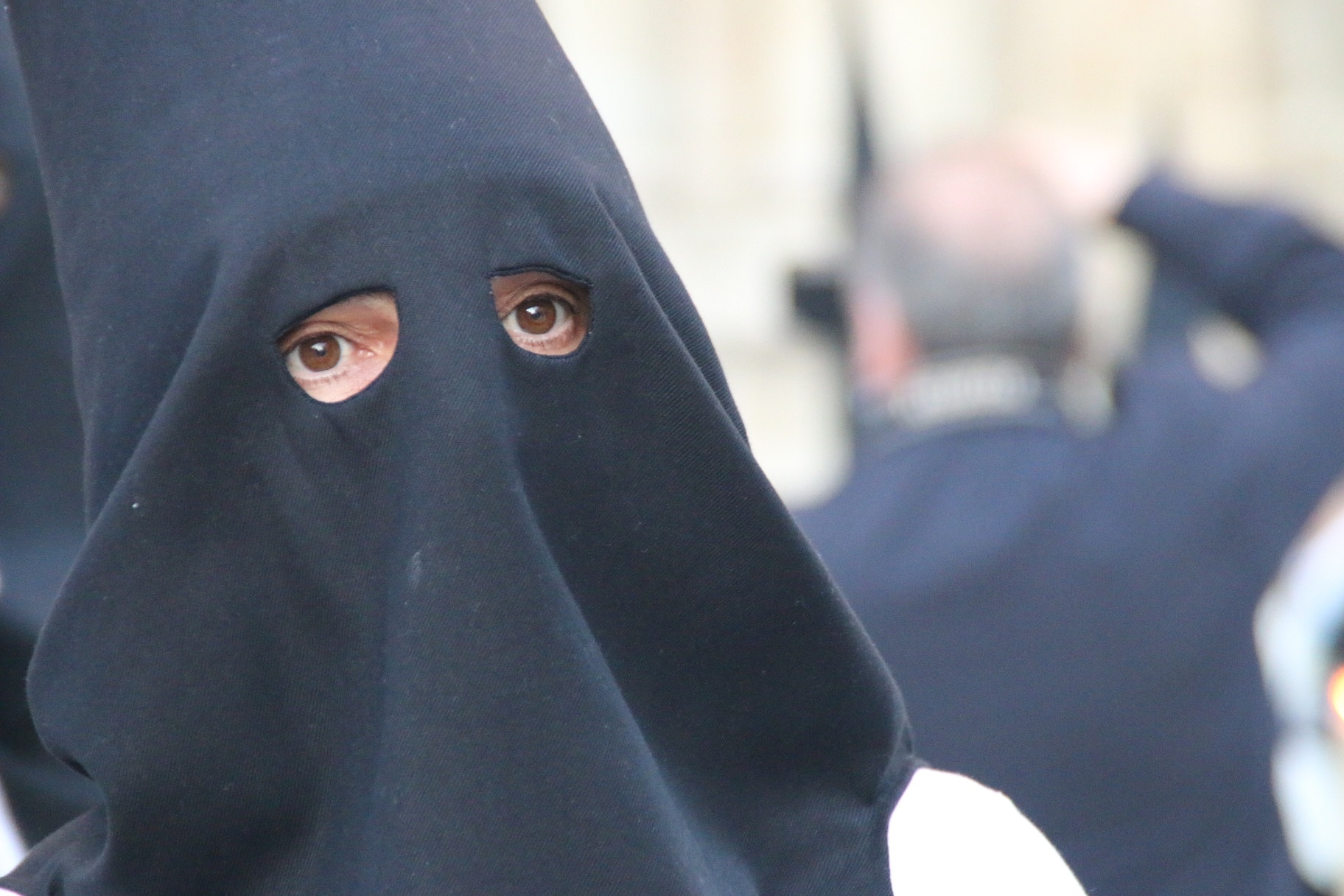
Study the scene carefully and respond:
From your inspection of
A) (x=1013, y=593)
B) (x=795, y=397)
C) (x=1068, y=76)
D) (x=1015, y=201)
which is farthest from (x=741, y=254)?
(x=1013, y=593)

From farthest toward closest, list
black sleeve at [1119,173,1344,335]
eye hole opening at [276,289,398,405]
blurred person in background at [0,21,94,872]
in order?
black sleeve at [1119,173,1344,335], blurred person in background at [0,21,94,872], eye hole opening at [276,289,398,405]

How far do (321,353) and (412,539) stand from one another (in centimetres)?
20

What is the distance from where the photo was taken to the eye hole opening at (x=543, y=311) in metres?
1.70

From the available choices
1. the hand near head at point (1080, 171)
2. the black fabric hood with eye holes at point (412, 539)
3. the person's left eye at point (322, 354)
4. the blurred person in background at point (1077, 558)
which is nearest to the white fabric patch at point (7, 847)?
the black fabric hood with eye holes at point (412, 539)

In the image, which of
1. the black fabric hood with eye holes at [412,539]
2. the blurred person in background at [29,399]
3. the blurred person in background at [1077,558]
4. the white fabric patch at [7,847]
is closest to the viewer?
the black fabric hood with eye holes at [412,539]

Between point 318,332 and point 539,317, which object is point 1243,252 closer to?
point 539,317

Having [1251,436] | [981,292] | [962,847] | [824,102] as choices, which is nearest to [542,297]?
[962,847]

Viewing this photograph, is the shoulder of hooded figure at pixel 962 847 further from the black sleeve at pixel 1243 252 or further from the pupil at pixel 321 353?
the black sleeve at pixel 1243 252

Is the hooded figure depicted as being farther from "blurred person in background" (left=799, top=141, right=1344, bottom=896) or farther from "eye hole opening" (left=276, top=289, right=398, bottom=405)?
"blurred person in background" (left=799, top=141, right=1344, bottom=896)

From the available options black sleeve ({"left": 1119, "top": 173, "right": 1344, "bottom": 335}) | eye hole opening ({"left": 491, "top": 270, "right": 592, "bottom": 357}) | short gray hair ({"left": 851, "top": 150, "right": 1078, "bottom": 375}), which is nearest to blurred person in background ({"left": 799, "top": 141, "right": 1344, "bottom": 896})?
short gray hair ({"left": 851, "top": 150, "right": 1078, "bottom": 375})

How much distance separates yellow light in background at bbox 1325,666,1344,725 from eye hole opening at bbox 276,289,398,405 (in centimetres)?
198

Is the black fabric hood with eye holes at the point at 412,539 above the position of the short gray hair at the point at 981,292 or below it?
above

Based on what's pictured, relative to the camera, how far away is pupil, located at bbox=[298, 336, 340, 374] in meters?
1.67

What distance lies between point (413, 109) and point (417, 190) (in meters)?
0.08
